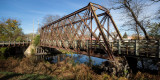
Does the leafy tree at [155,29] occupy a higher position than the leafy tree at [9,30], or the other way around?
the leafy tree at [9,30]

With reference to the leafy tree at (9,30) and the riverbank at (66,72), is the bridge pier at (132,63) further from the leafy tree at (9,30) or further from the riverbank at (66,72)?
the leafy tree at (9,30)

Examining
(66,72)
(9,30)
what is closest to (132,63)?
(66,72)

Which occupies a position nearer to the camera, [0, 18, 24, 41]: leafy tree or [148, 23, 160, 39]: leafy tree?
[148, 23, 160, 39]: leafy tree

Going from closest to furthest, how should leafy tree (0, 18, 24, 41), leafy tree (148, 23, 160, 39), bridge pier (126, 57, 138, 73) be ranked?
1. bridge pier (126, 57, 138, 73)
2. leafy tree (148, 23, 160, 39)
3. leafy tree (0, 18, 24, 41)

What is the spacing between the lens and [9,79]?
20.8ft

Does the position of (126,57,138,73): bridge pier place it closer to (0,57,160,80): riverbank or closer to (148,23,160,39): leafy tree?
(0,57,160,80): riverbank

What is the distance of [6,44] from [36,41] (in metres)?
8.11

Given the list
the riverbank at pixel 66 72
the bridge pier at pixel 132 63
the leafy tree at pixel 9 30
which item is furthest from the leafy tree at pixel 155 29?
the leafy tree at pixel 9 30

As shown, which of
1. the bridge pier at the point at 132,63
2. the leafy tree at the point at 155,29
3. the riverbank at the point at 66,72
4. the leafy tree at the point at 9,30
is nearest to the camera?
the riverbank at the point at 66,72

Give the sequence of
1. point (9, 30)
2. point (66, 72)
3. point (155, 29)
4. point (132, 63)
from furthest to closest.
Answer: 1. point (9, 30)
2. point (155, 29)
3. point (66, 72)
4. point (132, 63)

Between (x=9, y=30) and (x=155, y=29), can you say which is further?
(x=9, y=30)

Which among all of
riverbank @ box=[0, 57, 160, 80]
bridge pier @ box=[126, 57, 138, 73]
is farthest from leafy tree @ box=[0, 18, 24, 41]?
bridge pier @ box=[126, 57, 138, 73]

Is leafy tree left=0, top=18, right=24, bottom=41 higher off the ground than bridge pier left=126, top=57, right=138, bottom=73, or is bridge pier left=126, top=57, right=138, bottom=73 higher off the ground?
leafy tree left=0, top=18, right=24, bottom=41

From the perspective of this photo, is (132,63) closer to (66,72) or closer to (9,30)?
Answer: (66,72)
